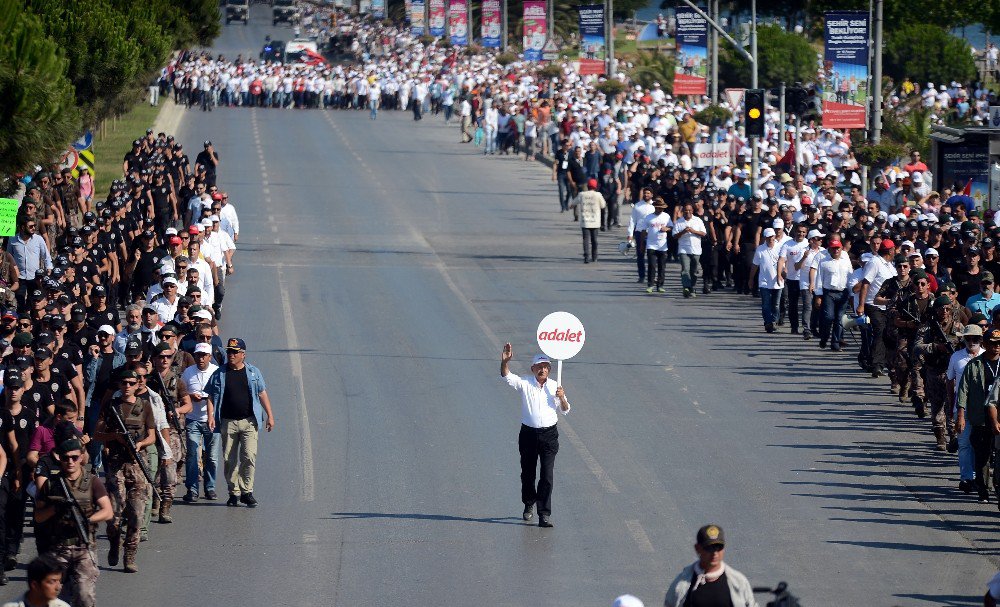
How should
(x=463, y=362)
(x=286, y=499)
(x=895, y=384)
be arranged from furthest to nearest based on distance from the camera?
(x=463, y=362)
(x=895, y=384)
(x=286, y=499)

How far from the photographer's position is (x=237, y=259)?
110 feet

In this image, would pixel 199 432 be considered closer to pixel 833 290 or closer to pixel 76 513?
pixel 76 513

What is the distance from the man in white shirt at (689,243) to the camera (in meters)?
28.8

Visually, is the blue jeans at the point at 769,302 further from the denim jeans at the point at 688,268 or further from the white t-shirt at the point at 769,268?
Result: the denim jeans at the point at 688,268

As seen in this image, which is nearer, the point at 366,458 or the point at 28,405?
the point at 28,405

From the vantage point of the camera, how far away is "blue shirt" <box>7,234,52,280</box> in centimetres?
2502

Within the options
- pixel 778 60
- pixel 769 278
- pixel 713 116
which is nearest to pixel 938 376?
pixel 769 278

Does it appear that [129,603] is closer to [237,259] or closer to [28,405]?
[28,405]

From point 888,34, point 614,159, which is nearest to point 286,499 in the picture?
point 614,159

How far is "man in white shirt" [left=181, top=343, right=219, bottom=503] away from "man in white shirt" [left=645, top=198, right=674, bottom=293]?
13926mm

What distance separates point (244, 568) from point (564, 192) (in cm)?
2920

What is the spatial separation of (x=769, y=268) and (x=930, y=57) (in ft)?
153

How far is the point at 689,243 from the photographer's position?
94.3ft

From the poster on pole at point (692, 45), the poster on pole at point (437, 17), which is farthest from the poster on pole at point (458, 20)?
the poster on pole at point (692, 45)
